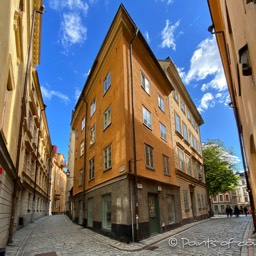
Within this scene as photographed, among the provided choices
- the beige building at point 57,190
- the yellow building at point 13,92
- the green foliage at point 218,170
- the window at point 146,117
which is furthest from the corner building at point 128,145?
the beige building at point 57,190

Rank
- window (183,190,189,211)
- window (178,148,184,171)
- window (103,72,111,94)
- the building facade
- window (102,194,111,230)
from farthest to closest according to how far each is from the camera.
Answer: the building facade < window (178,148,184,171) < window (183,190,189,211) < window (103,72,111,94) < window (102,194,111,230)

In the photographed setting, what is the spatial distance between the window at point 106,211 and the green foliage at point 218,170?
81.6 ft

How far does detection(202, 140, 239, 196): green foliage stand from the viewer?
1323 inches

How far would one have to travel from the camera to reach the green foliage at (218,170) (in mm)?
33594

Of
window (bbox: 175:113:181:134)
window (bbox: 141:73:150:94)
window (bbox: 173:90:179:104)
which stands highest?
window (bbox: 173:90:179:104)

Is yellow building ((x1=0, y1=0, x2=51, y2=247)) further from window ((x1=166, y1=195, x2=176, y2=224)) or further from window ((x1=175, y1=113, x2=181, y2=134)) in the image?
window ((x1=175, y1=113, x2=181, y2=134))

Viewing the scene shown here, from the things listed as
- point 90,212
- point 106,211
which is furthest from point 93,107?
point 106,211

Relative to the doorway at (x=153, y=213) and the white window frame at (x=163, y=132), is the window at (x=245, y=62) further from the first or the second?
the white window frame at (x=163, y=132)

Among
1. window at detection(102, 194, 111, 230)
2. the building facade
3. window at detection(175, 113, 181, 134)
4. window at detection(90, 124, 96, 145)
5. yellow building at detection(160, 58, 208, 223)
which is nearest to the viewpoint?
window at detection(102, 194, 111, 230)

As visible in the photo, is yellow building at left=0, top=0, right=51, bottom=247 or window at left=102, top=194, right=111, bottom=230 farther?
window at left=102, top=194, right=111, bottom=230

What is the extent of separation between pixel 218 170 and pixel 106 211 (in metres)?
25.9

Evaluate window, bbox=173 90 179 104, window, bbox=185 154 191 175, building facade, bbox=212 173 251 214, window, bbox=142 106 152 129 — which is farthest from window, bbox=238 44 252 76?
building facade, bbox=212 173 251 214

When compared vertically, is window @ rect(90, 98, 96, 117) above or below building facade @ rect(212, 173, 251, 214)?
above

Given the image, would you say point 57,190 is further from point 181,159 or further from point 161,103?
point 161,103
